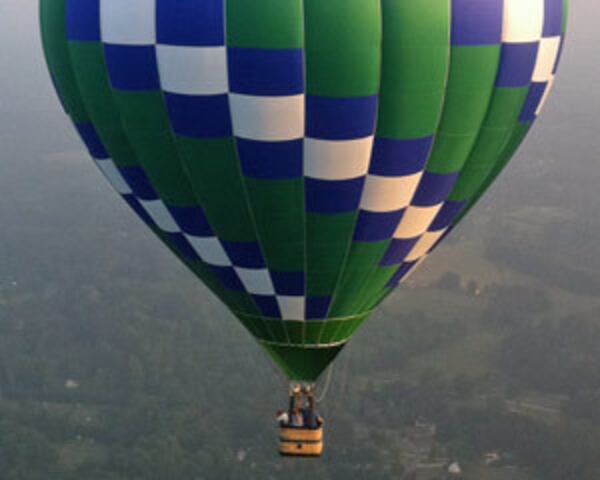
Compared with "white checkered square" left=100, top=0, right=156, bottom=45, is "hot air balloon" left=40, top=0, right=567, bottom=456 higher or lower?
lower

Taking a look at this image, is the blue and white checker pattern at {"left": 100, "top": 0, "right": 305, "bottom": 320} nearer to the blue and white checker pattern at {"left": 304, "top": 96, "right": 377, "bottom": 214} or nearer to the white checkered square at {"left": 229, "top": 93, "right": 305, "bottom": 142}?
the white checkered square at {"left": 229, "top": 93, "right": 305, "bottom": 142}

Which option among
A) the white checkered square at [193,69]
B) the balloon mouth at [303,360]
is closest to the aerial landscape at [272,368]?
the balloon mouth at [303,360]

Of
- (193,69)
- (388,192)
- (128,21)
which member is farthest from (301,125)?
(128,21)

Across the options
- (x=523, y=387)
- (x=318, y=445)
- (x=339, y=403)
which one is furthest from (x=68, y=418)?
(x=318, y=445)

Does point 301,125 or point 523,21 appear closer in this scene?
point 301,125

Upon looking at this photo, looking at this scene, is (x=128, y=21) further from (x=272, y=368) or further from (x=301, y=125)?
(x=272, y=368)

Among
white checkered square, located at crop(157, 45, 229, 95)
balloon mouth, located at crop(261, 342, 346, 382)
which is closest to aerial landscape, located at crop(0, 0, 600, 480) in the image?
balloon mouth, located at crop(261, 342, 346, 382)
